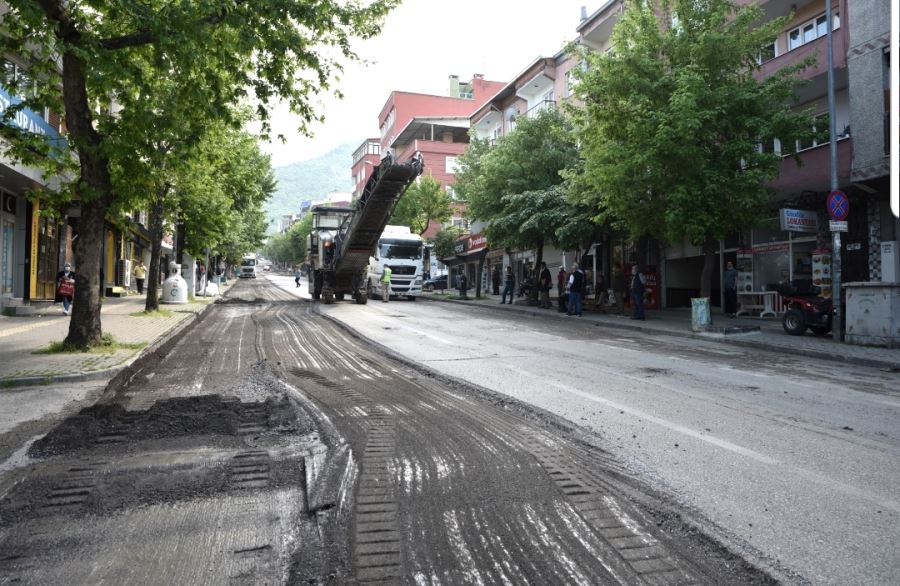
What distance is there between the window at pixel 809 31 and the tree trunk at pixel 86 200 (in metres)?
18.7

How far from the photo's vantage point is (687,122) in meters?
14.0

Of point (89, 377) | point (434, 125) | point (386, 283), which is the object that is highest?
point (434, 125)

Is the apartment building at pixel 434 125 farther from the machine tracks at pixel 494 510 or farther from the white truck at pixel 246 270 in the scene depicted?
the machine tracks at pixel 494 510

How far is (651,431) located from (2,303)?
759 inches

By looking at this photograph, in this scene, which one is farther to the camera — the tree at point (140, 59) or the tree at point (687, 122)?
the tree at point (687, 122)

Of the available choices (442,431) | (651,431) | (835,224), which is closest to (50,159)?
(442,431)

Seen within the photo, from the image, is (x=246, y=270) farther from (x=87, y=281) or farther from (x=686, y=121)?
(x=686, y=121)

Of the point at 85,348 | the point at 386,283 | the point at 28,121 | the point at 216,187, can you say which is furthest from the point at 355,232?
the point at 85,348

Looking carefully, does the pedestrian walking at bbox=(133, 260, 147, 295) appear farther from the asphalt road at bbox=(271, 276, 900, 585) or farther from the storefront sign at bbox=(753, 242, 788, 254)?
the storefront sign at bbox=(753, 242, 788, 254)

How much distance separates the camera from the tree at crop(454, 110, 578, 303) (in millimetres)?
24141

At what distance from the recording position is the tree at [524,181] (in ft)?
79.2

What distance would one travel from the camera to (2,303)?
17.7m

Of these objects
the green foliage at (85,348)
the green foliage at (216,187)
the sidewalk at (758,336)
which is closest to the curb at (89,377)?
the green foliage at (85,348)

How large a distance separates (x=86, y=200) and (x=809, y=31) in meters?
20.0
